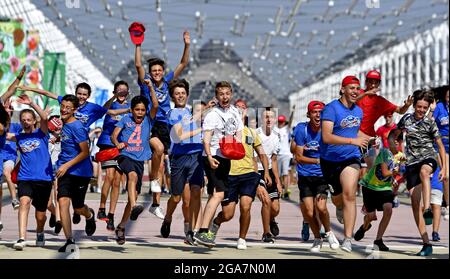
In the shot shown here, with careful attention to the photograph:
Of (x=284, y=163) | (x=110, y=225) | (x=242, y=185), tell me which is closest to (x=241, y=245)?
(x=242, y=185)

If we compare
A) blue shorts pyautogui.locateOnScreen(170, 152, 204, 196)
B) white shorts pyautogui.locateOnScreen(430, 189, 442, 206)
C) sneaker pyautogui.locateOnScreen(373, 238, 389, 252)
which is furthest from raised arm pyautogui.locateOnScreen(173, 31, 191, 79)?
white shorts pyautogui.locateOnScreen(430, 189, 442, 206)

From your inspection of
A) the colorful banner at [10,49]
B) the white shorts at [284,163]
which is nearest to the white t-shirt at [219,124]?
the white shorts at [284,163]

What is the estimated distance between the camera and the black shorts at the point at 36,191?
446 inches

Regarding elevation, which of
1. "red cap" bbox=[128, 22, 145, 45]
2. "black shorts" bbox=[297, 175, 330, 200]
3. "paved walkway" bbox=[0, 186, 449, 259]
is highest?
"red cap" bbox=[128, 22, 145, 45]

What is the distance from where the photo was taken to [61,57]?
1361 inches

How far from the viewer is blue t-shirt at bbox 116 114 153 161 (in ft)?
40.7

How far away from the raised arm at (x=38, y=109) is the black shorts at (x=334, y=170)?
290 cm

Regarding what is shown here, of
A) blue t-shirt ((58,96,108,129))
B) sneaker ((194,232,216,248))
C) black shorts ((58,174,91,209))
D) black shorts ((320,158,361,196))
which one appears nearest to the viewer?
black shorts ((320,158,361,196))

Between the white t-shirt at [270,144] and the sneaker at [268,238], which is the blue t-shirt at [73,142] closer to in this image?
the sneaker at [268,238]

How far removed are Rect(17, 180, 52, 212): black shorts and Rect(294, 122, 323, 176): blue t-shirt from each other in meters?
2.75

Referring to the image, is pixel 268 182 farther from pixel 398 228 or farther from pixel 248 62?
pixel 248 62

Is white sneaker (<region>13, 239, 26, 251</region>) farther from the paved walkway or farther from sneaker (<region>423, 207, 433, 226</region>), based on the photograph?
sneaker (<region>423, 207, 433, 226</region>)

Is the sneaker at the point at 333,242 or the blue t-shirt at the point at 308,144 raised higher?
the blue t-shirt at the point at 308,144

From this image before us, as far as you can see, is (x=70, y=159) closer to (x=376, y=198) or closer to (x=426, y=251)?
(x=376, y=198)
